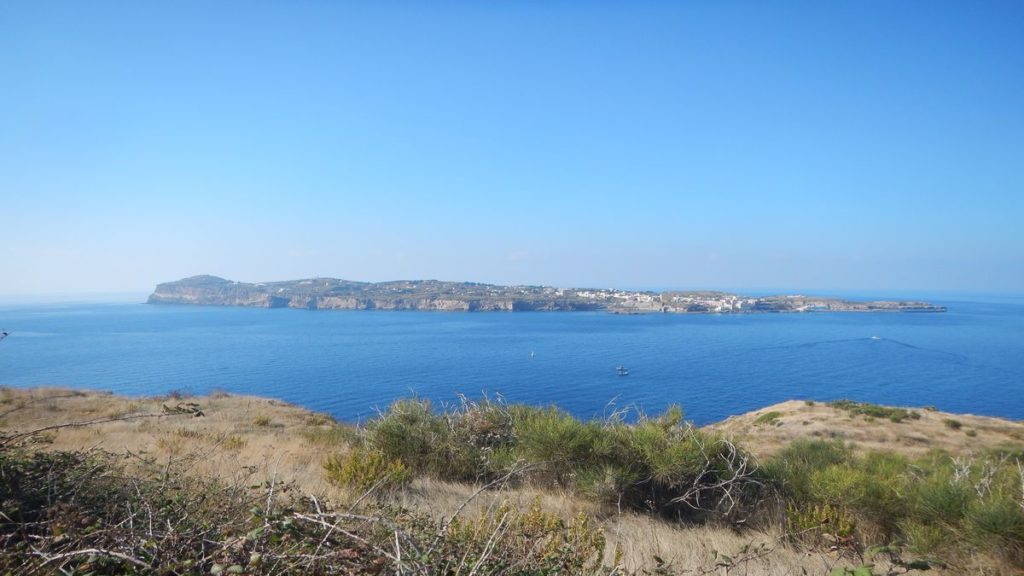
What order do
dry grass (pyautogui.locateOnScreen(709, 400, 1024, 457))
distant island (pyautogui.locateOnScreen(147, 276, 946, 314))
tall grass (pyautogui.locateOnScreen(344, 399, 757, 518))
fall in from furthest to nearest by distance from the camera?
distant island (pyautogui.locateOnScreen(147, 276, 946, 314)), dry grass (pyautogui.locateOnScreen(709, 400, 1024, 457)), tall grass (pyautogui.locateOnScreen(344, 399, 757, 518))

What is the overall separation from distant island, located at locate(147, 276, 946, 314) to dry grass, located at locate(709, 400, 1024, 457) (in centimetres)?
9871

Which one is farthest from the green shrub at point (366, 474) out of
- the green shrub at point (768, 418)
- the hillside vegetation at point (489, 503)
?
the green shrub at point (768, 418)

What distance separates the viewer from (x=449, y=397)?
38.5 m

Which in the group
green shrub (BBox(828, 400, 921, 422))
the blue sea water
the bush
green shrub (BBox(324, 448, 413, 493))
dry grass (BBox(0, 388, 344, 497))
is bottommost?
the blue sea water

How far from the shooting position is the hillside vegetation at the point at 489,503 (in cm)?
262

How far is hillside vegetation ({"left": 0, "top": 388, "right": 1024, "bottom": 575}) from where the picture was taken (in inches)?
103

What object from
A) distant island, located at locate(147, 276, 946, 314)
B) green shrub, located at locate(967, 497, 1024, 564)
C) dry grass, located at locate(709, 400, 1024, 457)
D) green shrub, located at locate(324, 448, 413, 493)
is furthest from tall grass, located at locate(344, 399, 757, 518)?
distant island, located at locate(147, 276, 946, 314)

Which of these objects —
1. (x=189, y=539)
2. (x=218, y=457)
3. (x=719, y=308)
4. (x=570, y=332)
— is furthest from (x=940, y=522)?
(x=719, y=308)

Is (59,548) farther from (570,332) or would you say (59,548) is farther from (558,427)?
(570,332)

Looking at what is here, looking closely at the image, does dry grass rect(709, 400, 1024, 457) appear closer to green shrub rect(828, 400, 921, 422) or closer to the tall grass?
green shrub rect(828, 400, 921, 422)

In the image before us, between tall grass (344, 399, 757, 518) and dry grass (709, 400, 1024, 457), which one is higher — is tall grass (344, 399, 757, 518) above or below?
above

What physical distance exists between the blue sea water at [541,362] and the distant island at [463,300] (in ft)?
99.8

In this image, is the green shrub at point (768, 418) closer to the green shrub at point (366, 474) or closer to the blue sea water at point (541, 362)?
the blue sea water at point (541, 362)

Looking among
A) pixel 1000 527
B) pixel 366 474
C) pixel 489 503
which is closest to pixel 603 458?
pixel 489 503
